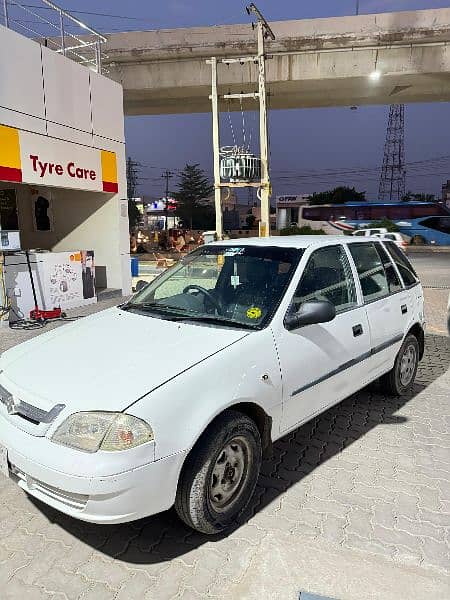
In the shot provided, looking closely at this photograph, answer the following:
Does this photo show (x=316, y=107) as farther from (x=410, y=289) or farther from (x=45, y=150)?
(x=410, y=289)

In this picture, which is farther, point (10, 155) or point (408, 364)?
point (10, 155)

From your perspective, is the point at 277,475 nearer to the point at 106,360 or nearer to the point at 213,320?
the point at 213,320

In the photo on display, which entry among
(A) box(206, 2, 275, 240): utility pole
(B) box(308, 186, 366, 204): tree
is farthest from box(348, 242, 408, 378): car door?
(B) box(308, 186, 366, 204): tree

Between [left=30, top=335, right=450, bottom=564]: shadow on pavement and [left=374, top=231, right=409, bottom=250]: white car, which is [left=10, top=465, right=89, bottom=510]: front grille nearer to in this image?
[left=30, top=335, right=450, bottom=564]: shadow on pavement

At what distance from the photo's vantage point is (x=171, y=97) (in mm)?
23250

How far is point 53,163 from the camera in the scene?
9.81 meters

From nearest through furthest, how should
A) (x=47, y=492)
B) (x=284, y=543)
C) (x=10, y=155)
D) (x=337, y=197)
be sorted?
(x=47, y=492) → (x=284, y=543) → (x=10, y=155) → (x=337, y=197)

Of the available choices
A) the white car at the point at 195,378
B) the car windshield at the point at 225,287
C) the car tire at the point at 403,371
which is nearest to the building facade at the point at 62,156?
the car windshield at the point at 225,287

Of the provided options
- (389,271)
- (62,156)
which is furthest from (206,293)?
(62,156)

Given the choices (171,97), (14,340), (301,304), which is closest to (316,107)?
(171,97)

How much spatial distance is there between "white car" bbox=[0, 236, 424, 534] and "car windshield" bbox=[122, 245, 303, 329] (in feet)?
0.04

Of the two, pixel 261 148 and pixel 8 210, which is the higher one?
pixel 261 148

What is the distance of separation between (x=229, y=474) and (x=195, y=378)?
2.26 ft

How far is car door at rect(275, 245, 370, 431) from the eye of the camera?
313 cm
